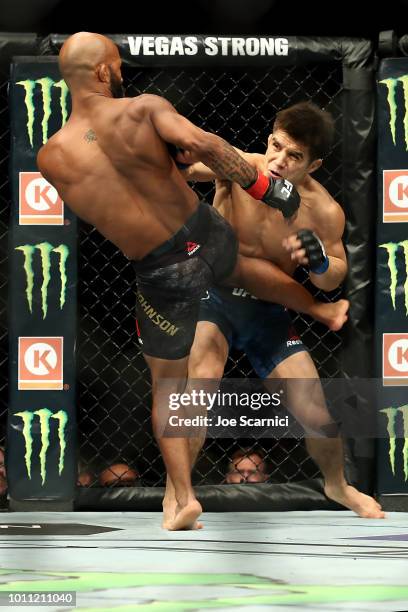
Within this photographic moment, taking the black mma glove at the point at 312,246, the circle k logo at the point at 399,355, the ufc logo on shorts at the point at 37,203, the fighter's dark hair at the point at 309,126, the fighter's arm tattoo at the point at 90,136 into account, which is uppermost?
the fighter's dark hair at the point at 309,126

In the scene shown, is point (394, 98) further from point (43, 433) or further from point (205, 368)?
point (43, 433)

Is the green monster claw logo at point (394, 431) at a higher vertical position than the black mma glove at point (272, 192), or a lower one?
lower

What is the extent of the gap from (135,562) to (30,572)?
0.18 metres

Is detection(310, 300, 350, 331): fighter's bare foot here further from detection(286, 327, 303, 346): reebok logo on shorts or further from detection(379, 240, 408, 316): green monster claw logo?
detection(379, 240, 408, 316): green monster claw logo

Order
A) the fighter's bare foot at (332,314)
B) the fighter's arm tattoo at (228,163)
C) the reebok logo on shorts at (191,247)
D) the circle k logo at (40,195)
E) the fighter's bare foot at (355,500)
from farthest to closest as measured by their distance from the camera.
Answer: the circle k logo at (40,195) < the fighter's bare foot at (355,500) < the fighter's bare foot at (332,314) < the reebok logo on shorts at (191,247) < the fighter's arm tattoo at (228,163)

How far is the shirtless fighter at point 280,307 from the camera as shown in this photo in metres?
2.29

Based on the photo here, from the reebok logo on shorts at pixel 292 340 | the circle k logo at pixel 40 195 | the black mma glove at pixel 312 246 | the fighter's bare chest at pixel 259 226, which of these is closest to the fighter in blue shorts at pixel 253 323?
the reebok logo on shorts at pixel 292 340

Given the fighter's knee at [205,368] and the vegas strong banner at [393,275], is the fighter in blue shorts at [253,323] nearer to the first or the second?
the fighter's knee at [205,368]

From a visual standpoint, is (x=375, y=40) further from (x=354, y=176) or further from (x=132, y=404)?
(x=132, y=404)

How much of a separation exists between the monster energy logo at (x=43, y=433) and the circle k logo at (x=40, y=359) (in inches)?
3.6

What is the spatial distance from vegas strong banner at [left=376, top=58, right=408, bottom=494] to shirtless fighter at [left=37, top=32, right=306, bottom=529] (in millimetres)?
461

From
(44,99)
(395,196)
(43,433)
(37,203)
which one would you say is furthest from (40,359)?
(395,196)

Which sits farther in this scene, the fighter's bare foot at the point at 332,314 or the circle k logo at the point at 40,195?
the circle k logo at the point at 40,195

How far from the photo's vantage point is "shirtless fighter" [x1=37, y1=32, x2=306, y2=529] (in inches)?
76.3
